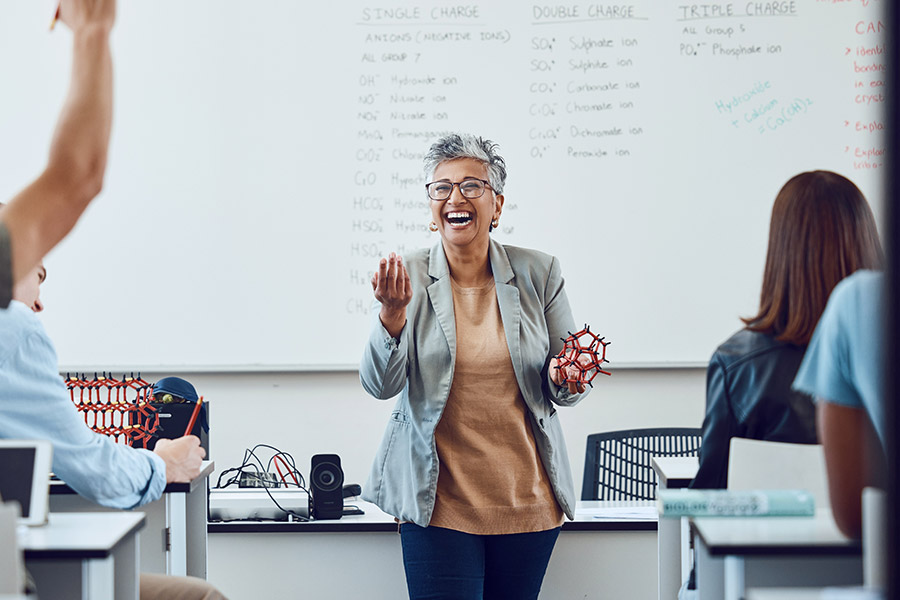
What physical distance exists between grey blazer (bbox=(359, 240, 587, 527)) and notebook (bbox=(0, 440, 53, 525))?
685 millimetres

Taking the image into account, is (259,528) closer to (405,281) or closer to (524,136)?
(405,281)

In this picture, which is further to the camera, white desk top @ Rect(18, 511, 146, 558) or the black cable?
the black cable

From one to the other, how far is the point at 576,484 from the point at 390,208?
3.76 feet

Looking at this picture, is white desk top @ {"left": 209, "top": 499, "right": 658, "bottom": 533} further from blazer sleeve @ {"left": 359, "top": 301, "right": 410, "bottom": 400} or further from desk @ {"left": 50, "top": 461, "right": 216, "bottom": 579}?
blazer sleeve @ {"left": 359, "top": 301, "right": 410, "bottom": 400}

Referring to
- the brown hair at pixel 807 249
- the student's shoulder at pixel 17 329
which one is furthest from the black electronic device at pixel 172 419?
the brown hair at pixel 807 249

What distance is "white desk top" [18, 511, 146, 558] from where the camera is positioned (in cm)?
126

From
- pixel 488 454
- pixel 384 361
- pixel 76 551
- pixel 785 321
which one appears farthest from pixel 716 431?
pixel 76 551

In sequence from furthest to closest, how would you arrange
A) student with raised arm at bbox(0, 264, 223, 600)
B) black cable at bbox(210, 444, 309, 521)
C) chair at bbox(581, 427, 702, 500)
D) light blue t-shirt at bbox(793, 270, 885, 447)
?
black cable at bbox(210, 444, 309, 521), chair at bbox(581, 427, 702, 500), student with raised arm at bbox(0, 264, 223, 600), light blue t-shirt at bbox(793, 270, 885, 447)

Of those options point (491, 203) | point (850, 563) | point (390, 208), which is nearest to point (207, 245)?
point (390, 208)

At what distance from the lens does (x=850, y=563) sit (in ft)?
3.27

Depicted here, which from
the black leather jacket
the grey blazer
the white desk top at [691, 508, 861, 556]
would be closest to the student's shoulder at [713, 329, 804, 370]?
the black leather jacket

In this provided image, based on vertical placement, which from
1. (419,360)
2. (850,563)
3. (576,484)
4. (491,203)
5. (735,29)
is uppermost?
(735,29)

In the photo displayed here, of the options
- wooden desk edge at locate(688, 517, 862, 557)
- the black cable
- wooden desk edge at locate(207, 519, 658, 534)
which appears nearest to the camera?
wooden desk edge at locate(688, 517, 862, 557)

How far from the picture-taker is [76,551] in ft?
4.17
